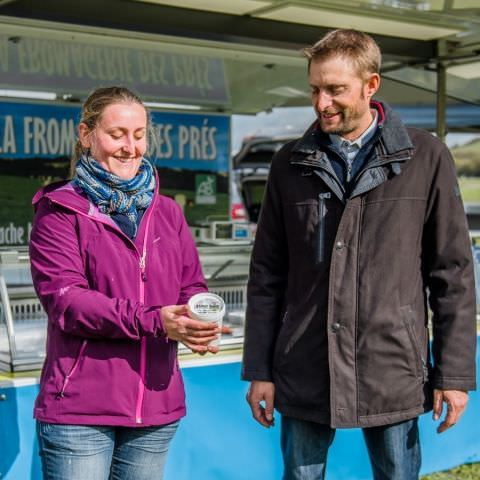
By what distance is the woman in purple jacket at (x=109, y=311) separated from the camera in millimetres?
2191

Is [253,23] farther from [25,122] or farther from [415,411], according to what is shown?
[415,411]

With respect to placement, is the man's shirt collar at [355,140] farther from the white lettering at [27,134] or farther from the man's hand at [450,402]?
the white lettering at [27,134]

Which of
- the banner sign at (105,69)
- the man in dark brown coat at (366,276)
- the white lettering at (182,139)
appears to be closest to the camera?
the man in dark brown coat at (366,276)

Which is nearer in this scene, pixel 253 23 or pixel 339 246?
pixel 339 246

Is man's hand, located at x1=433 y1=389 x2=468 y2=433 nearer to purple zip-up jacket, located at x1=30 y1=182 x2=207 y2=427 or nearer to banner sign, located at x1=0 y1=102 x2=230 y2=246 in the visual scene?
purple zip-up jacket, located at x1=30 y1=182 x2=207 y2=427

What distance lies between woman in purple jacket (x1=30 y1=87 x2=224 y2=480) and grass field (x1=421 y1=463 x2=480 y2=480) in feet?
7.87

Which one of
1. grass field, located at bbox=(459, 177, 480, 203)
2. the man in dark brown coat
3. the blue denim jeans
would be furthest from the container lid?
grass field, located at bbox=(459, 177, 480, 203)

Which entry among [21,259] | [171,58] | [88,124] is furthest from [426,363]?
[171,58]

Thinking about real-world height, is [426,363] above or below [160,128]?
below

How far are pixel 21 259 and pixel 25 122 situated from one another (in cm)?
213

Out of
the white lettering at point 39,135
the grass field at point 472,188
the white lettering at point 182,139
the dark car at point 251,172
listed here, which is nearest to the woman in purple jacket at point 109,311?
the white lettering at point 39,135

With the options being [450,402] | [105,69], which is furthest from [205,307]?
[105,69]

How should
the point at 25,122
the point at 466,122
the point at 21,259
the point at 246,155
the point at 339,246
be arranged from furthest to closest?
1. the point at 466,122
2. the point at 246,155
3. the point at 25,122
4. the point at 21,259
5. the point at 339,246

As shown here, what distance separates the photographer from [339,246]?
2.29m
